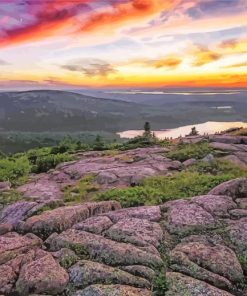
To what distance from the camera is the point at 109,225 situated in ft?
35.8

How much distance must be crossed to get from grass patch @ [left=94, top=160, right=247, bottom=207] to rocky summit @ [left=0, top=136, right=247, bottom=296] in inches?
29.3

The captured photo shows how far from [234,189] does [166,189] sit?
2.71 meters

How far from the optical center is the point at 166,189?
48.2 feet

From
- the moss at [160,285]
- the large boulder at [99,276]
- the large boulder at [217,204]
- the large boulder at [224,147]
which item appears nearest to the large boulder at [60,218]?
the large boulder at [99,276]

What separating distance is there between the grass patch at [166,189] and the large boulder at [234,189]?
0.94m

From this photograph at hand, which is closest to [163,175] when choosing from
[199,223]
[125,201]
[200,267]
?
[125,201]

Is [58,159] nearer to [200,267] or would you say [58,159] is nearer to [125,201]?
[125,201]

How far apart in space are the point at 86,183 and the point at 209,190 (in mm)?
5298

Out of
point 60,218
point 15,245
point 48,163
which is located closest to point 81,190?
point 60,218

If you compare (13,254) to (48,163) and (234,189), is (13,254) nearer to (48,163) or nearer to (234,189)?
(234,189)

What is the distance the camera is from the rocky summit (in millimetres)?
8539

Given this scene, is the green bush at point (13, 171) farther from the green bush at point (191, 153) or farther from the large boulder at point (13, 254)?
the large boulder at point (13, 254)

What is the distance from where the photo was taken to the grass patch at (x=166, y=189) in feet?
43.9

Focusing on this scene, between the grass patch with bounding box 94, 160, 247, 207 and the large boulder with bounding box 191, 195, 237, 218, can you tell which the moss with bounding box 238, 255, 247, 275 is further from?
the grass patch with bounding box 94, 160, 247, 207
